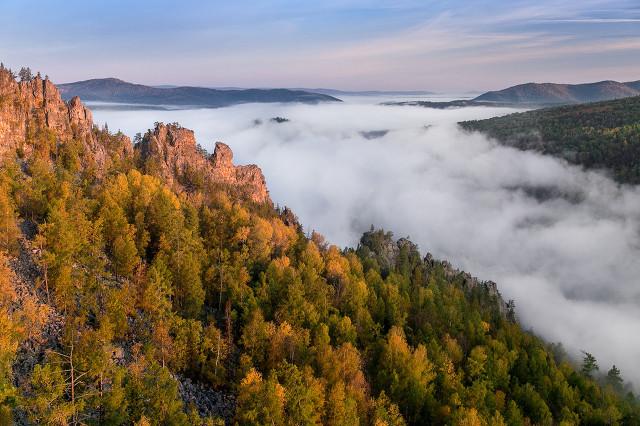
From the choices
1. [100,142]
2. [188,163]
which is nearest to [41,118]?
[100,142]

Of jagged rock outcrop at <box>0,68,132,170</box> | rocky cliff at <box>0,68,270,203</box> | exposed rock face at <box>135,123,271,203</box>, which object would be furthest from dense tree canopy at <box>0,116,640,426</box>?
exposed rock face at <box>135,123,271,203</box>

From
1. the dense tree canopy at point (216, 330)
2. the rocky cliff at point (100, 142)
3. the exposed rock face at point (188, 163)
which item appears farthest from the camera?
the exposed rock face at point (188, 163)

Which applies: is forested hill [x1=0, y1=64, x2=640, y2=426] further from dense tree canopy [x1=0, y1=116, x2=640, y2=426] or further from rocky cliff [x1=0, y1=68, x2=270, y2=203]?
rocky cliff [x1=0, y1=68, x2=270, y2=203]

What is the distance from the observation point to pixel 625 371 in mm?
175250

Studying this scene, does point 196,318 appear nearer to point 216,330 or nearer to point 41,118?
point 216,330

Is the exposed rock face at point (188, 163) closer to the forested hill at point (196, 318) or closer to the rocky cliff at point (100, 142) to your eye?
the rocky cliff at point (100, 142)

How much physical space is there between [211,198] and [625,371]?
15829 centimetres

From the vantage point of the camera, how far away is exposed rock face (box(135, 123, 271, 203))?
12394cm

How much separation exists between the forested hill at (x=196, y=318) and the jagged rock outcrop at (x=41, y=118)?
427 mm

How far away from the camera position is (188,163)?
5148 inches

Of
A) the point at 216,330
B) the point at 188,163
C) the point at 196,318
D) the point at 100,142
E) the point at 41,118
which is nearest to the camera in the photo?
the point at 216,330

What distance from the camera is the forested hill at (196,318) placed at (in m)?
47.8

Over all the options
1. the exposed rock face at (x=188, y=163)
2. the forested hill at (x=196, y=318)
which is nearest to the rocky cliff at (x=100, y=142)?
the exposed rock face at (x=188, y=163)

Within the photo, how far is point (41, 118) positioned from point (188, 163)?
124 feet
